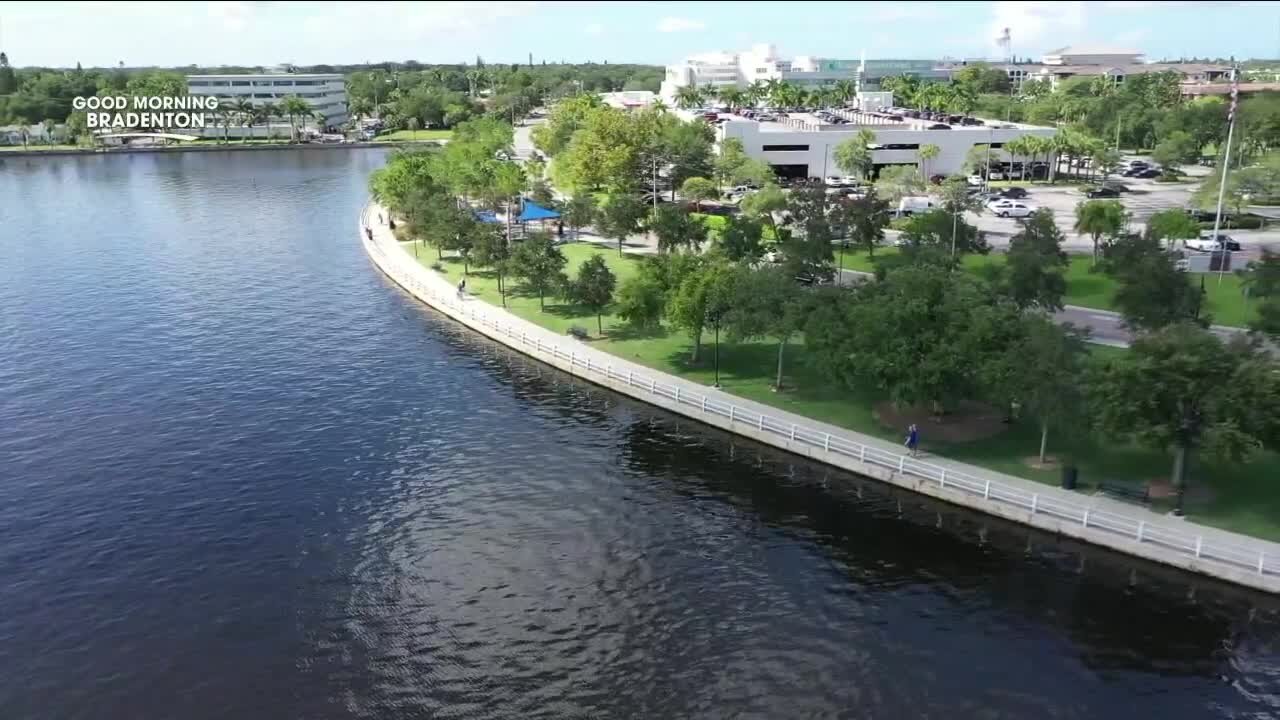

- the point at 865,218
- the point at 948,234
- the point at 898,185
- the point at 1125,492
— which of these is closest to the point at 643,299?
the point at 1125,492

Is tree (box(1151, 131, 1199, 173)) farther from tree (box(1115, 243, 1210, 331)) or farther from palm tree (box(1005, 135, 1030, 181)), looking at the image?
tree (box(1115, 243, 1210, 331))

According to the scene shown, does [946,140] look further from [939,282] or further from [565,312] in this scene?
[939,282]

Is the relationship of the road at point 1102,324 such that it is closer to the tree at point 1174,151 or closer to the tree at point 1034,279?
the tree at point 1034,279

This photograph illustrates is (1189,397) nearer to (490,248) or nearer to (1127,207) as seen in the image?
(490,248)

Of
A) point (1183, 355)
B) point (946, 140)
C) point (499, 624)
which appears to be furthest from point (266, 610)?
point (946, 140)

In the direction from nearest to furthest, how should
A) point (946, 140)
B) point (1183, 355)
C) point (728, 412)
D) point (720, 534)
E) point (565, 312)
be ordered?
point (1183, 355) → point (720, 534) → point (728, 412) → point (565, 312) → point (946, 140)

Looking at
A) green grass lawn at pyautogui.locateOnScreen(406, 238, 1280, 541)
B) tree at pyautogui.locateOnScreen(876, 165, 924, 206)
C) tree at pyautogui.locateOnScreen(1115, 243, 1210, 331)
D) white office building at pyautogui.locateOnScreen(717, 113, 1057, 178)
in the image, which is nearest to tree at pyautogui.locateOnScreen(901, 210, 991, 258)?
tree at pyautogui.locateOnScreen(1115, 243, 1210, 331)
